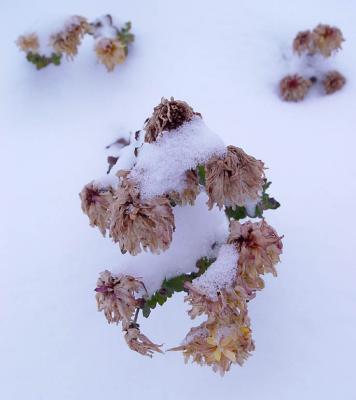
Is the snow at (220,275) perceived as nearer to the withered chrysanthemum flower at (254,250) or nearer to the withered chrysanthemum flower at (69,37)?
the withered chrysanthemum flower at (254,250)

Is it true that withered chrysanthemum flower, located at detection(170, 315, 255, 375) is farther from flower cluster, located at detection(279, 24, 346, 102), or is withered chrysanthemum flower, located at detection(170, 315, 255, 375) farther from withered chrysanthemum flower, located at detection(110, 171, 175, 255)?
flower cluster, located at detection(279, 24, 346, 102)

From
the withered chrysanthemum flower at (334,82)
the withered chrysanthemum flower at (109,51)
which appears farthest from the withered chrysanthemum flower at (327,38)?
the withered chrysanthemum flower at (109,51)

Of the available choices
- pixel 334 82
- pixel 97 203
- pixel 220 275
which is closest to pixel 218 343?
pixel 220 275

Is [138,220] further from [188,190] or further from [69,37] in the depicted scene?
[69,37]

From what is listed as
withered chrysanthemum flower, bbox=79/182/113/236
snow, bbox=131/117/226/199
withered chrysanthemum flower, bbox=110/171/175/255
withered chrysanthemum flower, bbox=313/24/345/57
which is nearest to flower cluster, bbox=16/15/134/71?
withered chrysanthemum flower, bbox=313/24/345/57

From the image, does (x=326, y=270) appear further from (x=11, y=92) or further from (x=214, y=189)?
(x=11, y=92)

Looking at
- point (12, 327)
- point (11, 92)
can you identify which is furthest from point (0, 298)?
point (11, 92)

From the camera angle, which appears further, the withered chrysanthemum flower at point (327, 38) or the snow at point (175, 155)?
the withered chrysanthemum flower at point (327, 38)
